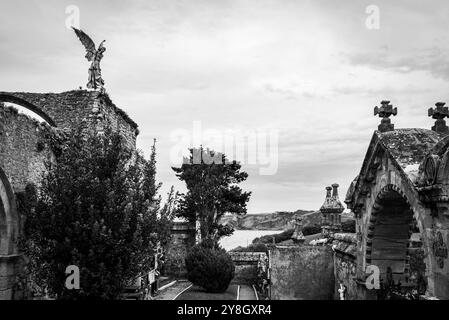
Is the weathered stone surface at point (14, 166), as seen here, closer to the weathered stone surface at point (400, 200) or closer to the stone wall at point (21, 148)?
the stone wall at point (21, 148)

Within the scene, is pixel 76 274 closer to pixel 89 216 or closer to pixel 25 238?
pixel 89 216

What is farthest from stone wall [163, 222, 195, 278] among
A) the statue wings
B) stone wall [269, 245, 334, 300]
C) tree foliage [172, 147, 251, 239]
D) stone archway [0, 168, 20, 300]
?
stone archway [0, 168, 20, 300]

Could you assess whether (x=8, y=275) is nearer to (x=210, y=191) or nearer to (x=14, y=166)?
(x=14, y=166)

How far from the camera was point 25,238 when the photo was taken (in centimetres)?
895

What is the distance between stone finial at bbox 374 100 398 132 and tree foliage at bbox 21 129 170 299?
5.28 meters

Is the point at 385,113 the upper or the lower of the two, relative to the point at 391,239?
upper

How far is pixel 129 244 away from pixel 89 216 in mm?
942

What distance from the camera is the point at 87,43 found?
12.9m

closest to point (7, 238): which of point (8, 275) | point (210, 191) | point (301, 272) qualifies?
point (8, 275)

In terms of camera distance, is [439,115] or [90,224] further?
[439,115]

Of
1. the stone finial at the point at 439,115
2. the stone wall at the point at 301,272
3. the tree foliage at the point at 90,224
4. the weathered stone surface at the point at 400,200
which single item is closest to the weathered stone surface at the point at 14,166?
the tree foliage at the point at 90,224

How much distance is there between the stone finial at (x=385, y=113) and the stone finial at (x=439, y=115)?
88 cm

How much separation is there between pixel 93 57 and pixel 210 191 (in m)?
20.3
